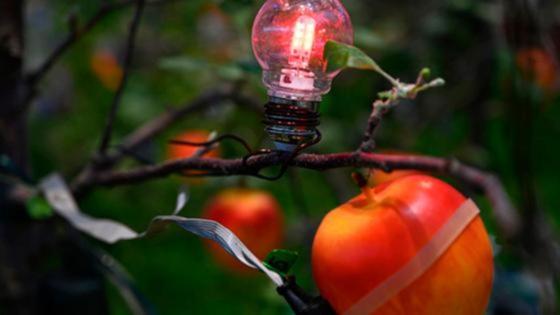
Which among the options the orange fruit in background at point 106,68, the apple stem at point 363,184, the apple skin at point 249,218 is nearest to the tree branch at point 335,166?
the apple stem at point 363,184

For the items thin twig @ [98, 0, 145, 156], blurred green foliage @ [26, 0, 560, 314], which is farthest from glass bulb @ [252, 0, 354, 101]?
blurred green foliage @ [26, 0, 560, 314]

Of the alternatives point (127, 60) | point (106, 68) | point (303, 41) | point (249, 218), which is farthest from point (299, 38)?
point (106, 68)

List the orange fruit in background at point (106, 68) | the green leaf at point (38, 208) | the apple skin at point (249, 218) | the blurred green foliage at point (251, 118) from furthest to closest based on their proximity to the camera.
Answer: the orange fruit in background at point (106, 68) < the blurred green foliage at point (251, 118) < the apple skin at point (249, 218) < the green leaf at point (38, 208)

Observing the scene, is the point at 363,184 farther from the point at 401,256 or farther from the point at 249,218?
the point at 249,218

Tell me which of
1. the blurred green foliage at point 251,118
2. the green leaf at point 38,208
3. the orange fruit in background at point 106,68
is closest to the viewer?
the green leaf at point 38,208

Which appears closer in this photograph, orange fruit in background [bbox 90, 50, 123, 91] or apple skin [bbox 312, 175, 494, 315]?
apple skin [bbox 312, 175, 494, 315]

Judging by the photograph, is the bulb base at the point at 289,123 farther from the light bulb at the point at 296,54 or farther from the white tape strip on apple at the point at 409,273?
the white tape strip on apple at the point at 409,273

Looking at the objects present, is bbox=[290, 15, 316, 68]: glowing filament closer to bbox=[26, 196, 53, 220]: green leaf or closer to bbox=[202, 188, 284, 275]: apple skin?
bbox=[26, 196, 53, 220]: green leaf
